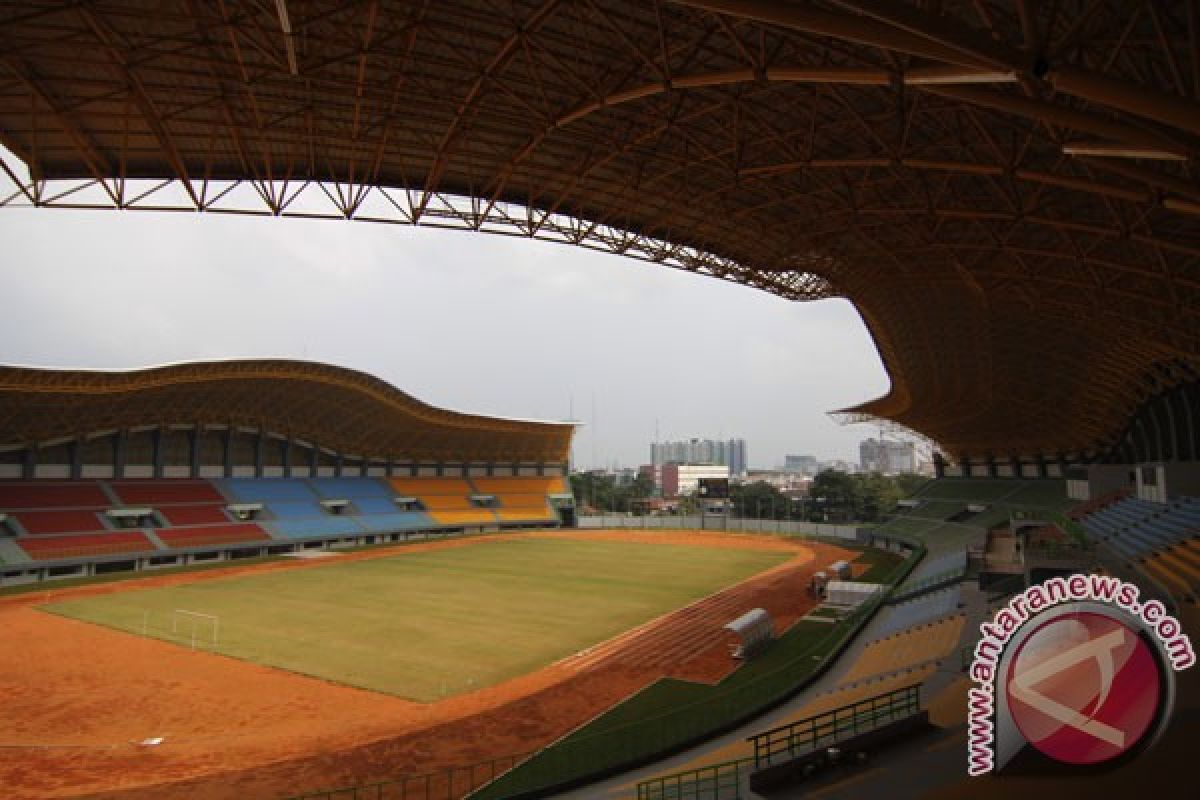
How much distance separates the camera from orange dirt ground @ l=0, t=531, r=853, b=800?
18.5m

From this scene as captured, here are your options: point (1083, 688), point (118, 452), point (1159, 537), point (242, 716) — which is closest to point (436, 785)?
point (242, 716)

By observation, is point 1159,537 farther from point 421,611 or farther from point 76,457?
point 76,457

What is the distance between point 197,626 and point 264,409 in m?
35.0

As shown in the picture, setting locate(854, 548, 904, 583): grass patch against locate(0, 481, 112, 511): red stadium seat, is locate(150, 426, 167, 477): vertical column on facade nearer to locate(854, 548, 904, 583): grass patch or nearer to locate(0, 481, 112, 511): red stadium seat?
locate(0, 481, 112, 511): red stadium seat

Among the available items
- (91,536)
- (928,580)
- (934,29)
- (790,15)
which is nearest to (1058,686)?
(934,29)

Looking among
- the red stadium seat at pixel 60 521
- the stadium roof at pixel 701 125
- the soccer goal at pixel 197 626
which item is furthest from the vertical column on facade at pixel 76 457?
the stadium roof at pixel 701 125

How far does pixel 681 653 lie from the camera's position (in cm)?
2988

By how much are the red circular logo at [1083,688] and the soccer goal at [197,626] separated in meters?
31.9

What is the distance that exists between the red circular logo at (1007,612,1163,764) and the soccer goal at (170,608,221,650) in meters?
31.9

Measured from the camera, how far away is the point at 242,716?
22844 millimetres

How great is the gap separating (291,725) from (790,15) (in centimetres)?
2323

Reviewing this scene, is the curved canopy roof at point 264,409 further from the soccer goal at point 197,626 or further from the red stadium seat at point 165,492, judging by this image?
the soccer goal at point 197,626

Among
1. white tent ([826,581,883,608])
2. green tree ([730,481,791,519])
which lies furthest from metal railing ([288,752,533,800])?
green tree ([730,481,791,519])

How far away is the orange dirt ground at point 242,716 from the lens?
60.7 feet
